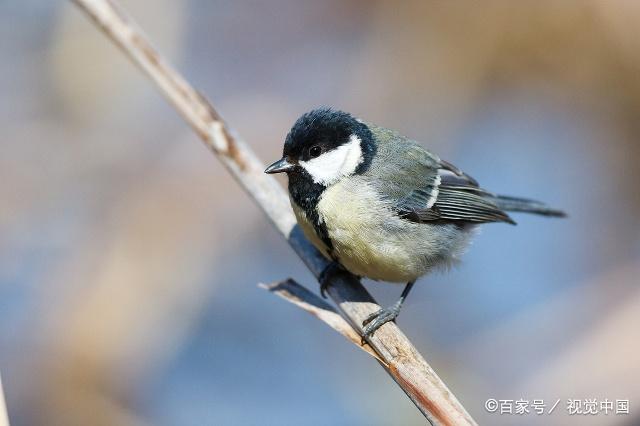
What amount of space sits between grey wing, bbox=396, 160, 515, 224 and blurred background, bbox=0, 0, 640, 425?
2.29 feet

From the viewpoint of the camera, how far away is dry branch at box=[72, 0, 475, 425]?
220cm

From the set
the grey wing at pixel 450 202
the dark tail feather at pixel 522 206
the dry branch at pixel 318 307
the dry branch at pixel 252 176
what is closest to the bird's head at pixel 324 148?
the dry branch at pixel 252 176

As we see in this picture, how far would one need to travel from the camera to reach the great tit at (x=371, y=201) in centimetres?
255

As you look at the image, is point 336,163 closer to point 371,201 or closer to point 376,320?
point 371,201

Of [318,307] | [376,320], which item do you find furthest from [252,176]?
[376,320]

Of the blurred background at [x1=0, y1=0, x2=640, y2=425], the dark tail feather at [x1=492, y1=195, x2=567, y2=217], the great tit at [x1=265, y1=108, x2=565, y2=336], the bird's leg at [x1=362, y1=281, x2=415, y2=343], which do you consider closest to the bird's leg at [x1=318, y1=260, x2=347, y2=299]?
the great tit at [x1=265, y1=108, x2=565, y2=336]

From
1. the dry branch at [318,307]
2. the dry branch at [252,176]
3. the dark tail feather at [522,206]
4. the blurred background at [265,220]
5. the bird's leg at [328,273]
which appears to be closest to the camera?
the dry branch at [252,176]

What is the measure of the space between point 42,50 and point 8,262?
117 centimetres

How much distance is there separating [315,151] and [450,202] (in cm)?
60

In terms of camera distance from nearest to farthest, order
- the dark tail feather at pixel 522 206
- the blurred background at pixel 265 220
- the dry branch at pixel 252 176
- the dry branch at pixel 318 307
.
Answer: the dry branch at pixel 252 176 < the dry branch at pixel 318 307 < the dark tail feather at pixel 522 206 < the blurred background at pixel 265 220

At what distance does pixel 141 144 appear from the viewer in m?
3.96

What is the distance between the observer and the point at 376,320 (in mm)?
2430

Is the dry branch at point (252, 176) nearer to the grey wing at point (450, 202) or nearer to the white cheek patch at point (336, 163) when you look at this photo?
the white cheek patch at point (336, 163)

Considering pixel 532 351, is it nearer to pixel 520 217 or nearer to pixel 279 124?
pixel 520 217
